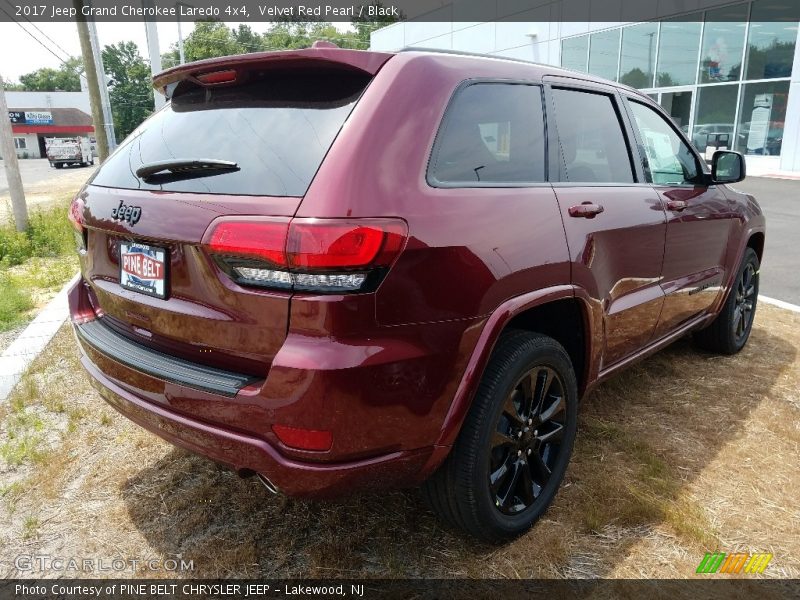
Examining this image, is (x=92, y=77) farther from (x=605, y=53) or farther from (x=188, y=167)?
(x=605, y=53)

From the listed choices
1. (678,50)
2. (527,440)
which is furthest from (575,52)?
(527,440)

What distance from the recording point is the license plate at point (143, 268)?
6.89 ft

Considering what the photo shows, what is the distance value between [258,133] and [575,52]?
25193 millimetres

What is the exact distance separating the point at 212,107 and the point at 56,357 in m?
2.84

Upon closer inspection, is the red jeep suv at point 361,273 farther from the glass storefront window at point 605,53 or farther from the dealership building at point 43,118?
the dealership building at point 43,118

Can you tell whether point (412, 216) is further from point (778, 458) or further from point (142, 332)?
point (778, 458)

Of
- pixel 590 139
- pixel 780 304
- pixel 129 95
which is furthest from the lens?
pixel 129 95

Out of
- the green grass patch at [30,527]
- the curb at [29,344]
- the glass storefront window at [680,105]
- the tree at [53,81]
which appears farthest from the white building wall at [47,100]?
the green grass patch at [30,527]

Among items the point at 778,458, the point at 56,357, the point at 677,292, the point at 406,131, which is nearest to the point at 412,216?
the point at 406,131

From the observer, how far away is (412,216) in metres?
1.90

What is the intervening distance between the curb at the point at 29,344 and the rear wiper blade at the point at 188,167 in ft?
5.22

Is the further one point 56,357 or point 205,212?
point 56,357

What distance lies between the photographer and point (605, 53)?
901 inches

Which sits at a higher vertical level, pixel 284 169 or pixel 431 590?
pixel 284 169
